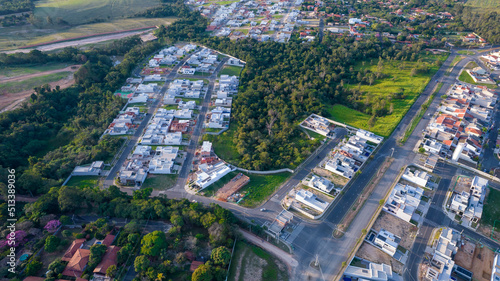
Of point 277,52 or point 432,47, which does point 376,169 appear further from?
point 432,47

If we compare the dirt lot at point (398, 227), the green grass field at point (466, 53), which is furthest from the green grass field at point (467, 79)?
the dirt lot at point (398, 227)

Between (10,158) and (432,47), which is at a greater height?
(432,47)

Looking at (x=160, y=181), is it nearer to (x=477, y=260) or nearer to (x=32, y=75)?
(x=477, y=260)

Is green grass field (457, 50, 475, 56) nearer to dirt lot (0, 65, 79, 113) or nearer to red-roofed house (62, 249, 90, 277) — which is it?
red-roofed house (62, 249, 90, 277)

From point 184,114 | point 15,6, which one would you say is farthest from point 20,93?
point 15,6

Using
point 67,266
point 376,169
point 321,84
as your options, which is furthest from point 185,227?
point 321,84

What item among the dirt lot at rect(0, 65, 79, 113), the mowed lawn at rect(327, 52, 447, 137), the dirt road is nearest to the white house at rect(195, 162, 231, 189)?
the mowed lawn at rect(327, 52, 447, 137)
